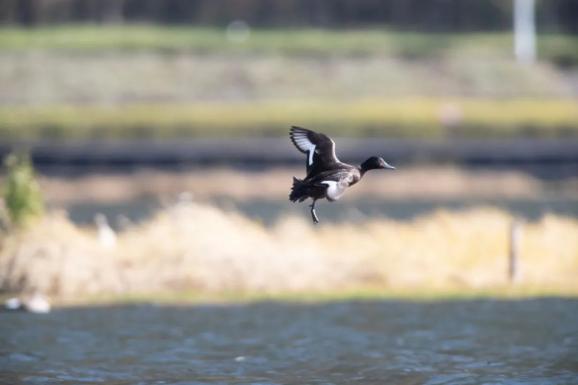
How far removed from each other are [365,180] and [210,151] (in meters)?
7.03

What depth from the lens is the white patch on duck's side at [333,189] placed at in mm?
19636

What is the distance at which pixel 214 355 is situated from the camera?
23266 millimetres

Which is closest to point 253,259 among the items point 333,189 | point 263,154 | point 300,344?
point 300,344

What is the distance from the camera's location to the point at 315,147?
20500 millimetres

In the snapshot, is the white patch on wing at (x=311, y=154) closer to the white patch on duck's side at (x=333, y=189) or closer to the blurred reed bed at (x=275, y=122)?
the white patch on duck's side at (x=333, y=189)

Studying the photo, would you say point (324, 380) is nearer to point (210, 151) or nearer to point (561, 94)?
point (210, 151)

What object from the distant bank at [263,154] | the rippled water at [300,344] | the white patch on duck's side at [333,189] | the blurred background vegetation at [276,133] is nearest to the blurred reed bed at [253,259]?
the blurred background vegetation at [276,133]

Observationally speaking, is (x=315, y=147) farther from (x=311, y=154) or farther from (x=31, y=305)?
(x=31, y=305)

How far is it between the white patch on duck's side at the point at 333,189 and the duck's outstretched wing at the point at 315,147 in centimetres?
46

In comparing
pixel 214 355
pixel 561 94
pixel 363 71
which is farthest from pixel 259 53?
pixel 214 355

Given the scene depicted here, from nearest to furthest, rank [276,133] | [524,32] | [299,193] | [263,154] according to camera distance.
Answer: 1. [299,193]
2. [263,154]
3. [276,133]
4. [524,32]

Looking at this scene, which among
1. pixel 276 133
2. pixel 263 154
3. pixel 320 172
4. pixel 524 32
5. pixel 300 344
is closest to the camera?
pixel 320 172

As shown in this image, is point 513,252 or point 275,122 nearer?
point 513,252

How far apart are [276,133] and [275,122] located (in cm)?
65
